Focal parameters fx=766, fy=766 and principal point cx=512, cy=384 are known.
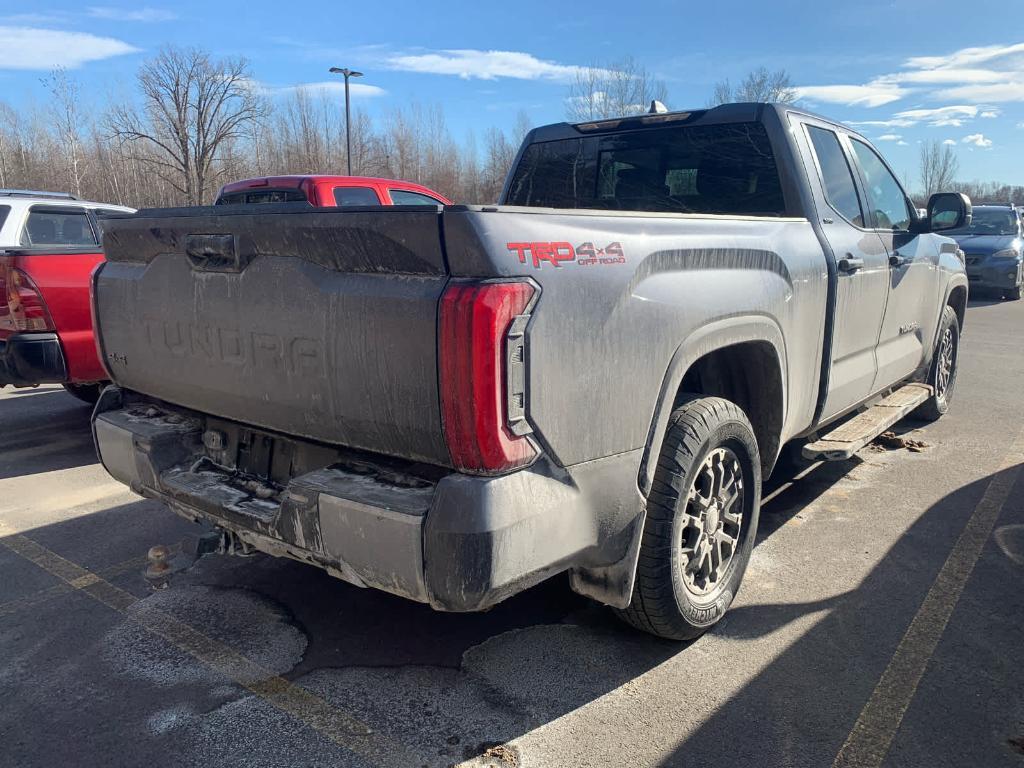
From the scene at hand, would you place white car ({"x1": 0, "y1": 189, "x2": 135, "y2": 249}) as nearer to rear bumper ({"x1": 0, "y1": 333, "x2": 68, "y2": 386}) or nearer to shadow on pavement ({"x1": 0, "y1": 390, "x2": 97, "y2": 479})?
shadow on pavement ({"x1": 0, "y1": 390, "x2": 97, "y2": 479})

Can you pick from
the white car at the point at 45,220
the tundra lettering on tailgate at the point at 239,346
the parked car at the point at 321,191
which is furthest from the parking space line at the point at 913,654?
the white car at the point at 45,220

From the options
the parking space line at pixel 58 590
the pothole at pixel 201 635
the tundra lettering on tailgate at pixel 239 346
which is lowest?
the parking space line at pixel 58 590

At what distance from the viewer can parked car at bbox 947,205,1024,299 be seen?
16219 millimetres

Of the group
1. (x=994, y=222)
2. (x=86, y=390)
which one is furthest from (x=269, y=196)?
(x=994, y=222)

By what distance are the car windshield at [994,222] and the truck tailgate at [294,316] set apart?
18.1m

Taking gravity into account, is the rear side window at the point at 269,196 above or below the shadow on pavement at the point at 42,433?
above

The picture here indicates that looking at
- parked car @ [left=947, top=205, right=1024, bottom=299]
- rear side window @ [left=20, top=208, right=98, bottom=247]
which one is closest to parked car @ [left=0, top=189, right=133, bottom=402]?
rear side window @ [left=20, top=208, right=98, bottom=247]

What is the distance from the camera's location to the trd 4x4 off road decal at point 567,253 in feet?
7.00

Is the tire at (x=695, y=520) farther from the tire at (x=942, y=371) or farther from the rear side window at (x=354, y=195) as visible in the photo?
the rear side window at (x=354, y=195)

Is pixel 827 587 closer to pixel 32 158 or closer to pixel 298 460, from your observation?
pixel 298 460

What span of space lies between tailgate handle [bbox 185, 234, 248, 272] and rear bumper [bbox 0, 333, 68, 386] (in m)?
3.56

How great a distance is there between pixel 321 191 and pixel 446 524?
6.65 metres

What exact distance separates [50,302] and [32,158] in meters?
51.5

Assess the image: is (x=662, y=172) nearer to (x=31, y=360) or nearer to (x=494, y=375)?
(x=494, y=375)
